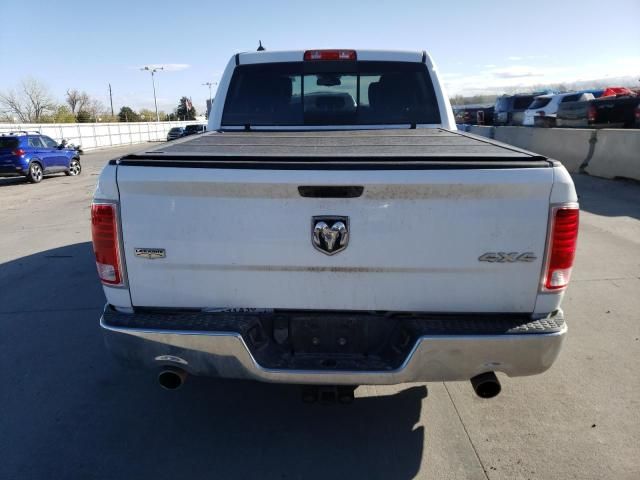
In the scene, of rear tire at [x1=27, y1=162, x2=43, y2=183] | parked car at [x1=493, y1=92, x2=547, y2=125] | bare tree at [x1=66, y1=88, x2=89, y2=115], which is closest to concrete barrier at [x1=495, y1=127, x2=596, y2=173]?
parked car at [x1=493, y1=92, x2=547, y2=125]

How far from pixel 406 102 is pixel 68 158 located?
61.4 ft

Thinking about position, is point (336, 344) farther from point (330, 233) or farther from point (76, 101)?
point (76, 101)

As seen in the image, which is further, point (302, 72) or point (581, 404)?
point (302, 72)

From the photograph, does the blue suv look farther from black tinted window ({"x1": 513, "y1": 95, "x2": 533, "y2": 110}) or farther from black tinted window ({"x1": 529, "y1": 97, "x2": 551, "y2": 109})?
black tinted window ({"x1": 513, "y1": 95, "x2": 533, "y2": 110})

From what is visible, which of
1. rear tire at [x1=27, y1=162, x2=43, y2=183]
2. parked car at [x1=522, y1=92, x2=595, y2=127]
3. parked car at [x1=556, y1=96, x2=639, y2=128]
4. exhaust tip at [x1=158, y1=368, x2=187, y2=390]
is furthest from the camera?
parked car at [x1=522, y1=92, x2=595, y2=127]

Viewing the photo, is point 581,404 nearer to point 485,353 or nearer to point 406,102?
point 485,353

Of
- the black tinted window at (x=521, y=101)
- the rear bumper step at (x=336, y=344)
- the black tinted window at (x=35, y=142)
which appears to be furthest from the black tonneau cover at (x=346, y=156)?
the black tinted window at (x=521, y=101)

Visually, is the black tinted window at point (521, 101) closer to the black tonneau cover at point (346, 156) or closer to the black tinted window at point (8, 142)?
the black tinted window at point (8, 142)

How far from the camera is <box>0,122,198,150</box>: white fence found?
37.4 meters

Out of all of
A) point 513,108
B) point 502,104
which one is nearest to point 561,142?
point 513,108

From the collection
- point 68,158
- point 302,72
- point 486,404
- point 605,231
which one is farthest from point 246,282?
point 68,158

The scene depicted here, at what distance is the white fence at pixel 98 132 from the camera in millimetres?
37438

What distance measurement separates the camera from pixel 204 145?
3.21 meters

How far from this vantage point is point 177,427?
3.18 meters
